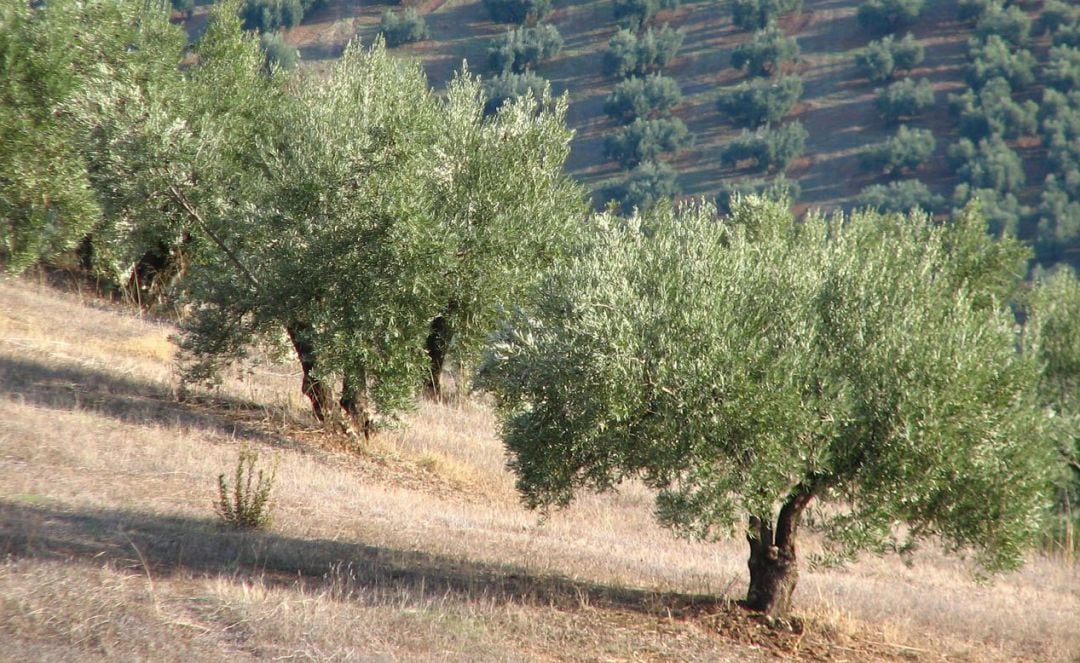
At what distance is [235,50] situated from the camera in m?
30.5

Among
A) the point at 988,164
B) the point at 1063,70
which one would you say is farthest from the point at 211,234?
the point at 1063,70

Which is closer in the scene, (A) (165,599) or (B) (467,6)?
(A) (165,599)

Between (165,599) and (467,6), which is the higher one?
(467,6)

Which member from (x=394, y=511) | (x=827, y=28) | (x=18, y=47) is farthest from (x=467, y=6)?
(x=394, y=511)

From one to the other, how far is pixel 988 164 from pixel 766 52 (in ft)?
73.6

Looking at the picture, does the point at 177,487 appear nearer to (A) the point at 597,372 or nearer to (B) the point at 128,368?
(A) the point at 597,372

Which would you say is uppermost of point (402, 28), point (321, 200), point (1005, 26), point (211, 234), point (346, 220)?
point (1005, 26)

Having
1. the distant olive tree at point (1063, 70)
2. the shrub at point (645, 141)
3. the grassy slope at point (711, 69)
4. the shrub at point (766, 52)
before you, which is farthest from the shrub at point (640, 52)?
the distant olive tree at point (1063, 70)

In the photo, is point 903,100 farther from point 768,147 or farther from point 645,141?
point 645,141

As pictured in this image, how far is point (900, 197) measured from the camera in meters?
71.6

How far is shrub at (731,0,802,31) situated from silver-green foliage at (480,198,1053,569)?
90415 mm

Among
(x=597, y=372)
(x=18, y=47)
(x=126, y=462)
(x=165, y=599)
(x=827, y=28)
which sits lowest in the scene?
(x=165, y=599)

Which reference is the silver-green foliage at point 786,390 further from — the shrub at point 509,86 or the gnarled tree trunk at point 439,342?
the shrub at point 509,86

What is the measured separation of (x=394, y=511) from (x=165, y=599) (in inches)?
277
